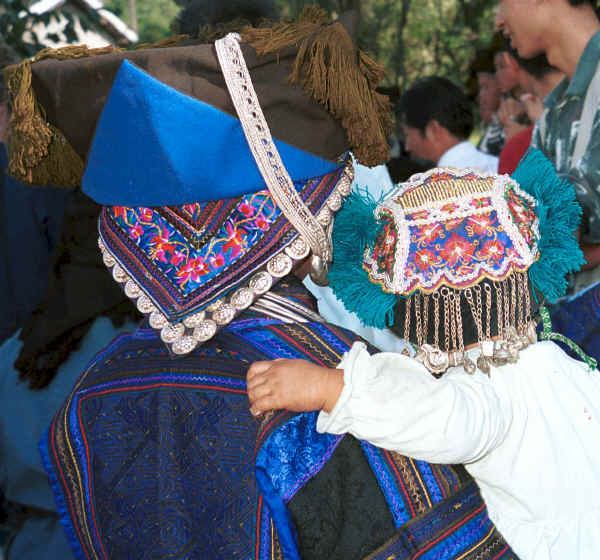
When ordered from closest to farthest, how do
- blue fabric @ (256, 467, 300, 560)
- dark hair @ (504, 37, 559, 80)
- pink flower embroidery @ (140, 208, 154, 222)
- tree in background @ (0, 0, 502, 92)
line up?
blue fabric @ (256, 467, 300, 560)
pink flower embroidery @ (140, 208, 154, 222)
dark hair @ (504, 37, 559, 80)
tree in background @ (0, 0, 502, 92)

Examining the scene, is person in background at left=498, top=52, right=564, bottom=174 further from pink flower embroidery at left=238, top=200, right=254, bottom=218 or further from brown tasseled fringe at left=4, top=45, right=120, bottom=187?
brown tasseled fringe at left=4, top=45, right=120, bottom=187

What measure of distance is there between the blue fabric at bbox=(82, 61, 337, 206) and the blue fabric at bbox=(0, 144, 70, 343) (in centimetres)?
169

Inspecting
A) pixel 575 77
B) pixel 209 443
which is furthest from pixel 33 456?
pixel 575 77

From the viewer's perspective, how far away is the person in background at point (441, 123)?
17.5 ft

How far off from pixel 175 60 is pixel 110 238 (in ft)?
1.51

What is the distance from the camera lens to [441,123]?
547 cm

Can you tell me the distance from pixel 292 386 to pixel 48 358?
4.43 ft

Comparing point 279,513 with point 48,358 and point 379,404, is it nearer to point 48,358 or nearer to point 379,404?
point 379,404

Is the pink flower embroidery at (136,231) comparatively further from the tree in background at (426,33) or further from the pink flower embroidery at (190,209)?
the tree in background at (426,33)

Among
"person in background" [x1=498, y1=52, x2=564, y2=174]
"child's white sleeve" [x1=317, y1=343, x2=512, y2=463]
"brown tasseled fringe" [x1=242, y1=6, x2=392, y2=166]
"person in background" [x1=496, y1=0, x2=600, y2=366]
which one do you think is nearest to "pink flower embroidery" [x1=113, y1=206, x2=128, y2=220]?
"brown tasseled fringe" [x1=242, y1=6, x2=392, y2=166]

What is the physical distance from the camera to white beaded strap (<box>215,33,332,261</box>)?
135 cm

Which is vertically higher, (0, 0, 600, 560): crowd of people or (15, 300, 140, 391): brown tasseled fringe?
(0, 0, 600, 560): crowd of people

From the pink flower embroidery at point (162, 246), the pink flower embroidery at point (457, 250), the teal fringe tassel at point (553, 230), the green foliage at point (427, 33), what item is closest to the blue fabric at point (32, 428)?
the pink flower embroidery at point (162, 246)

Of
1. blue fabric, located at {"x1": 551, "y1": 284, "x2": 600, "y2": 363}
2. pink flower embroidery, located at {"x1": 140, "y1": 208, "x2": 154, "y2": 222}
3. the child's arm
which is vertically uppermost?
pink flower embroidery, located at {"x1": 140, "y1": 208, "x2": 154, "y2": 222}
